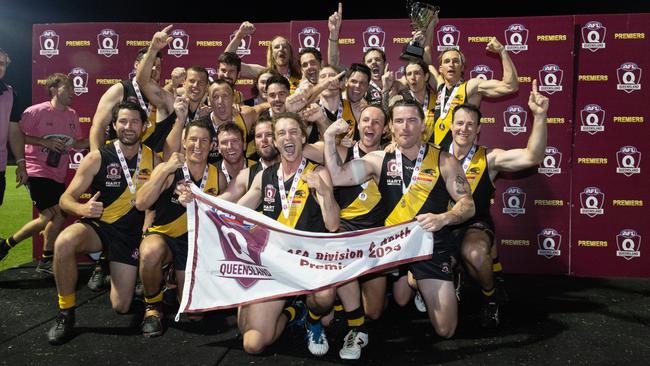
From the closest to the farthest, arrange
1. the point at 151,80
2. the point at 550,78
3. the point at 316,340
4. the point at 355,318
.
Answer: the point at 316,340 → the point at 355,318 → the point at 151,80 → the point at 550,78

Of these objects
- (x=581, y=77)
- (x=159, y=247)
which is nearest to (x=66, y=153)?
(x=159, y=247)

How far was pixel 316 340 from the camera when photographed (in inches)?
165

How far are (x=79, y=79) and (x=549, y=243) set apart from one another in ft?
22.3

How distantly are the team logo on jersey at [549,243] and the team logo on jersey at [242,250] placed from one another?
4215 millimetres

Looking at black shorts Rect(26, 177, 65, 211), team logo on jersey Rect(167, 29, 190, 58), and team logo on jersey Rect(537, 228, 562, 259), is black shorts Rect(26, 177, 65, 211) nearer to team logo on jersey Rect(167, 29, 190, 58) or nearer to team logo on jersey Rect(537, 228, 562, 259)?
team logo on jersey Rect(167, 29, 190, 58)

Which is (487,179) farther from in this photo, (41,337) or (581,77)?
(41,337)

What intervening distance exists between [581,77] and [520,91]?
754 millimetres

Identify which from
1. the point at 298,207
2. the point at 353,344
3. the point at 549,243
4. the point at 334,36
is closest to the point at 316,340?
the point at 353,344

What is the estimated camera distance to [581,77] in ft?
21.8

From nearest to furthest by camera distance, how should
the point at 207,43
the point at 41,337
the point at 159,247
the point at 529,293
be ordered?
the point at 41,337 < the point at 159,247 < the point at 529,293 < the point at 207,43

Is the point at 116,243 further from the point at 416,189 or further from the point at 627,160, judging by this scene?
the point at 627,160

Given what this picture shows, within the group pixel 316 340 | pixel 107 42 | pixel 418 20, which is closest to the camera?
pixel 316 340

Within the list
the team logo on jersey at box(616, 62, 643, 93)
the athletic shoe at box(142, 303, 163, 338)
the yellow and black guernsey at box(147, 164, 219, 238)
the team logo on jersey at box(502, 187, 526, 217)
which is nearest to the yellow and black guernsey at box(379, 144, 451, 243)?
the yellow and black guernsey at box(147, 164, 219, 238)

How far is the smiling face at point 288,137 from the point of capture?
14.1 ft
